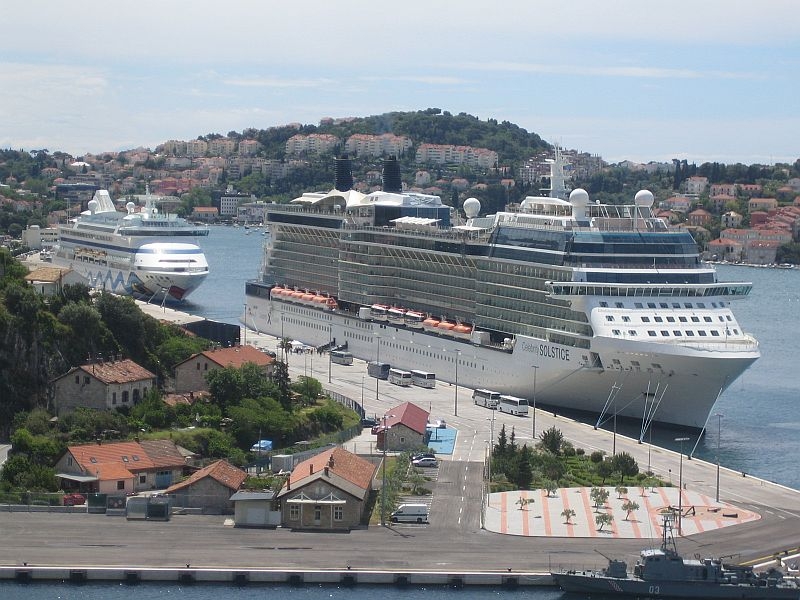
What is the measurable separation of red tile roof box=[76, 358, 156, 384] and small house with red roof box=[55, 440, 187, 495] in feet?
16.6

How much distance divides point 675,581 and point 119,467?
1405 centimetres

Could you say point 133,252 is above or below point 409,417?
below

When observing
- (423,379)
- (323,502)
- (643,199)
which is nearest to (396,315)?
(423,379)

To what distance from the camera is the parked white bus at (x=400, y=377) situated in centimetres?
5653

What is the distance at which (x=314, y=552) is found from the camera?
108 ft

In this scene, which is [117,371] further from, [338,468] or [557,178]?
[557,178]

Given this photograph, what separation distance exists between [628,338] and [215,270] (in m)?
79.0

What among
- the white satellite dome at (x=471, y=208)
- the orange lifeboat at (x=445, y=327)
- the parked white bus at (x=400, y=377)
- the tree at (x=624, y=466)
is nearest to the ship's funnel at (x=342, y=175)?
the white satellite dome at (x=471, y=208)

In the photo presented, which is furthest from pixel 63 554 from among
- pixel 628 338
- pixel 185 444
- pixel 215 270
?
pixel 215 270

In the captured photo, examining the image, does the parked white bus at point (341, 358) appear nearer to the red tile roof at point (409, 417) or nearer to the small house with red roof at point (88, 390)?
the red tile roof at point (409, 417)

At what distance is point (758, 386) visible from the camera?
201 feet

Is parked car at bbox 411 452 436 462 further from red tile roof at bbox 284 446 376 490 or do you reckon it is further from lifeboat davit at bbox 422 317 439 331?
lifeboat davit at bbox 422 317 439 331

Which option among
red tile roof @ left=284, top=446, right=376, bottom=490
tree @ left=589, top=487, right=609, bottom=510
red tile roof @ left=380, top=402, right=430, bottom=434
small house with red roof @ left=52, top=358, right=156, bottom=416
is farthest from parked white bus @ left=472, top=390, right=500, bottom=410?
tree @ left=589, top=487, right=609, bottom=510

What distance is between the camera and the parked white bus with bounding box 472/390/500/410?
51781mm
